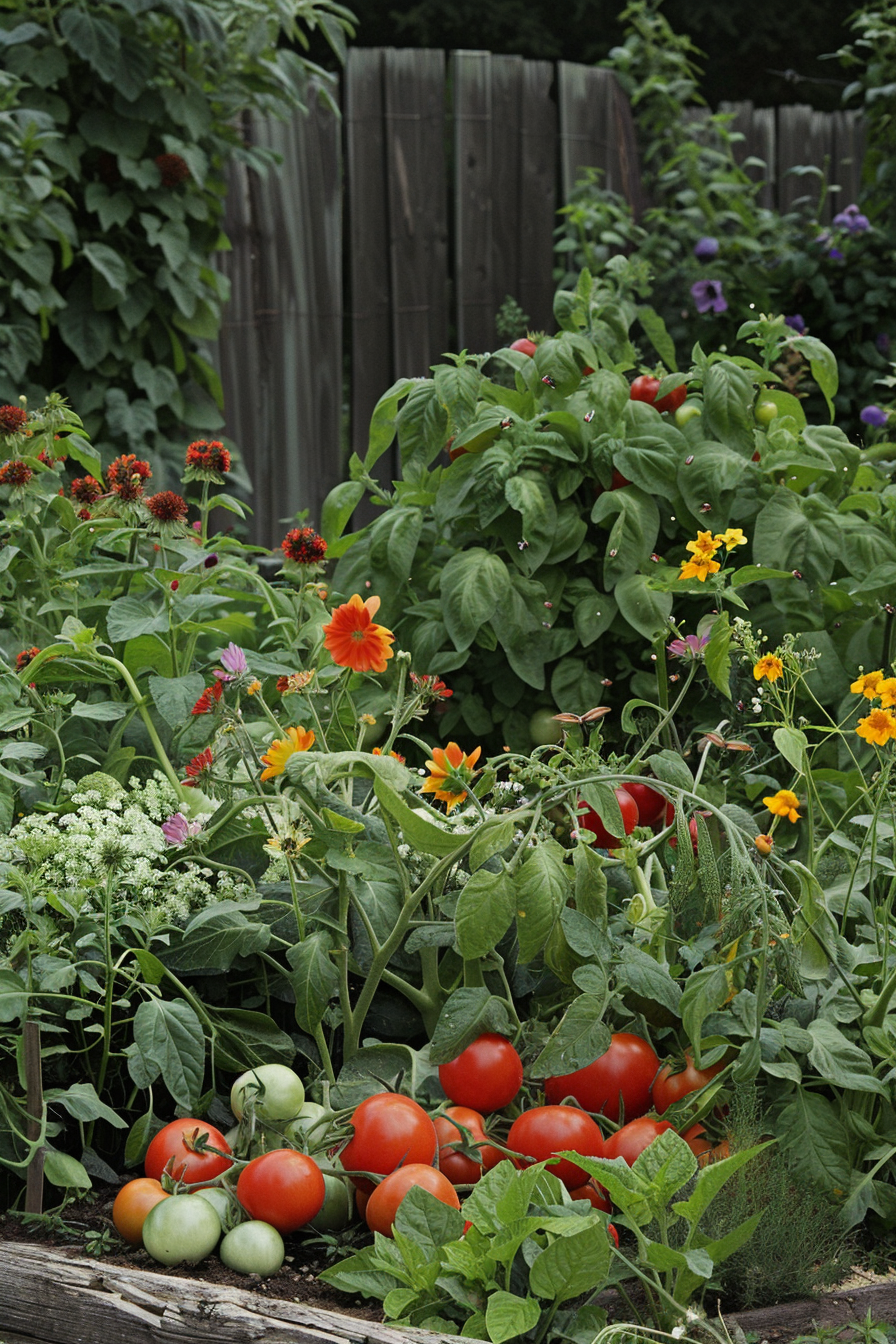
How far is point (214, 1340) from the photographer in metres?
1.07

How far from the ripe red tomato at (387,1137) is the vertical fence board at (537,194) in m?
3.71

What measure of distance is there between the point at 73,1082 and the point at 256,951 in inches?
10.6

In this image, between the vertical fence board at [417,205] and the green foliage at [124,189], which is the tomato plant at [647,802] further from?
the vertical fence board at [417,205]

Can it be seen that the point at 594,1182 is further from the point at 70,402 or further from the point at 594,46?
the point at 594,46

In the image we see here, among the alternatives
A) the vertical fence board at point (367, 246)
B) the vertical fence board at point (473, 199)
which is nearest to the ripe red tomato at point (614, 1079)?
the vertical fence board at point (367, 246)

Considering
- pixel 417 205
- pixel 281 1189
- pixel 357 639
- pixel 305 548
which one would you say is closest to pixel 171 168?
pixel 417 205

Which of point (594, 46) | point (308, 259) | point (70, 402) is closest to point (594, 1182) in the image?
point (70, 402)

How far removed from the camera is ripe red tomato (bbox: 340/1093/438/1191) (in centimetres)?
121

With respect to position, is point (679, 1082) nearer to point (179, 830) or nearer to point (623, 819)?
point (623, 819)

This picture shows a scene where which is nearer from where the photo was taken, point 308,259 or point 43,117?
point 43,117

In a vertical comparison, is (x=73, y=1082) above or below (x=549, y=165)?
below

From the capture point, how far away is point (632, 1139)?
1287 mm

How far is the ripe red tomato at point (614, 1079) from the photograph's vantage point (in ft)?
4.42

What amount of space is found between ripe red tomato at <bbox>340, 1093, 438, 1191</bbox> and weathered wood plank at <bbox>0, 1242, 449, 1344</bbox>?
15cm
